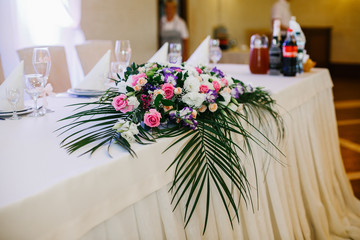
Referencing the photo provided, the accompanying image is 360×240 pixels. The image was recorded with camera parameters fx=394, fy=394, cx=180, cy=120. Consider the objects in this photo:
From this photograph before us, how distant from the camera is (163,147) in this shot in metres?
1.12

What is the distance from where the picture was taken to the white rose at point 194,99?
1.17 m

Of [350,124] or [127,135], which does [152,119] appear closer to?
[127,135]

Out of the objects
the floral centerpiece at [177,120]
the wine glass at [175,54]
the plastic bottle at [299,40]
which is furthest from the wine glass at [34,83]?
the plastic bottle at [299,40]

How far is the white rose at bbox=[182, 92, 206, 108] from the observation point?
117 cm

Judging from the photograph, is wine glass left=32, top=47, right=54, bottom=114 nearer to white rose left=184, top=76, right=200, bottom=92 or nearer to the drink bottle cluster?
white rose left=184, top=76, right=200, bottom=92

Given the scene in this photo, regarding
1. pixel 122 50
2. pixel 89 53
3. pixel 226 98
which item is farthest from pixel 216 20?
pixel 226 98

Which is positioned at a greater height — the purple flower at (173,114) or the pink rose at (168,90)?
the pink rose at (168,90)

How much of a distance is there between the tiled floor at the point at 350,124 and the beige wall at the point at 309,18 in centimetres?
158

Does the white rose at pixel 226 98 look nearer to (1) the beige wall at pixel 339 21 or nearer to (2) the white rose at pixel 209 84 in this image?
(2) the white rose at pixel 209 84

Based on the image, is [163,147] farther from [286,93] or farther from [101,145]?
[286,93]

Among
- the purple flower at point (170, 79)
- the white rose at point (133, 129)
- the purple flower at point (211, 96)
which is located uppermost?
the purple flower at point (170, 79)

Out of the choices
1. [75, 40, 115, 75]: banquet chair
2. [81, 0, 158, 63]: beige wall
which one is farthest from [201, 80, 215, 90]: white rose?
[81, 0, 158, 63]: beige wall

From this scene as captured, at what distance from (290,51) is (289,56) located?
65 millimetres

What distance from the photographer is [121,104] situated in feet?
3.83
